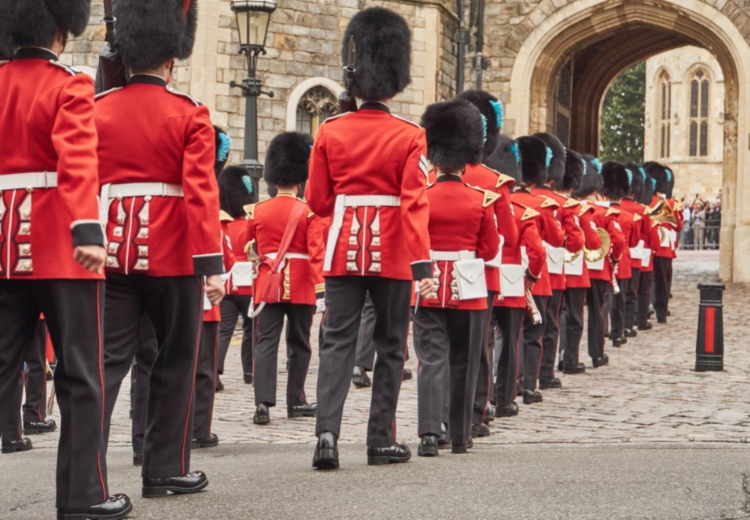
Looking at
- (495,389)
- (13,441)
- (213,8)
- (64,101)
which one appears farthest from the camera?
(213,8)

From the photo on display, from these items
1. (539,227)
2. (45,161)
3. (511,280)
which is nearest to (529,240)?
(511,280)

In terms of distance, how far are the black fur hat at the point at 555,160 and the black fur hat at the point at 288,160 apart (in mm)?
1825

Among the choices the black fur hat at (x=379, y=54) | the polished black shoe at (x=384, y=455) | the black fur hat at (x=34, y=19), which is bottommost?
the polished black shoe at (x=384, y=455)

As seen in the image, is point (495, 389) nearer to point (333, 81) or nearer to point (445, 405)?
point (445, 405)

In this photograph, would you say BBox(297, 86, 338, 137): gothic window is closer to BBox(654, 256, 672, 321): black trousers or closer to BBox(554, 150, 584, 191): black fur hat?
BBox(654, 256, 672, 321): black trousers

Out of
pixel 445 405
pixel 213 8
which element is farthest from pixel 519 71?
pixel 445 405

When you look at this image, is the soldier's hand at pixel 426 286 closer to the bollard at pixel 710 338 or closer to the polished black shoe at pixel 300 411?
the polished black shoe at pixel 300 411

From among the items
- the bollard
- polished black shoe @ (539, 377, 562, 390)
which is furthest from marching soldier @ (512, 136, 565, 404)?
the bollard

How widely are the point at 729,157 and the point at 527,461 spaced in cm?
1793

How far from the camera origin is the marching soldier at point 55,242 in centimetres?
427

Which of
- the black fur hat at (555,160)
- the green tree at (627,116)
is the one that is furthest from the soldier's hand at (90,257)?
the green tree at (627,116)

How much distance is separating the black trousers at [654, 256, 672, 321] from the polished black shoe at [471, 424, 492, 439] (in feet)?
29.5

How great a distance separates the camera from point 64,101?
4270mm

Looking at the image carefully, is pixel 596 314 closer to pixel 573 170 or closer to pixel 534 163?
pixel 573 170
